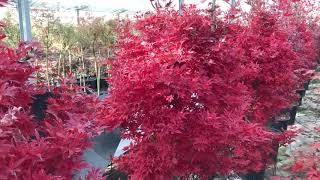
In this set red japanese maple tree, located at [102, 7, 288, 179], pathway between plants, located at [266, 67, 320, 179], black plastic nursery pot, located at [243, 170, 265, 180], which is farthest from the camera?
pathway between plants, located at [266, 67, 320, 179]

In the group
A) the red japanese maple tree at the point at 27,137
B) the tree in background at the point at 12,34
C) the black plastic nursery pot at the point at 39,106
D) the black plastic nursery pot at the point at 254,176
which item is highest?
the tree in background at the point at 12,34

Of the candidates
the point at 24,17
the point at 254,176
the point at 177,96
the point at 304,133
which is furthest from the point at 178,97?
the point at 304,133

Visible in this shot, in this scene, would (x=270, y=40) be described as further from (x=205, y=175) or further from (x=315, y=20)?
(x=315, y=20)

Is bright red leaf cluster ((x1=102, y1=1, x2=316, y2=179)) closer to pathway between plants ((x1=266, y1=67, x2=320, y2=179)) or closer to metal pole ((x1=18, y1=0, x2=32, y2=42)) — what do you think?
metal pole ((x1=18, y1=0, x2=32, y2=42))

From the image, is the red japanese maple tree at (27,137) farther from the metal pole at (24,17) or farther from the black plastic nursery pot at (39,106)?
the metal pole at (24,17)

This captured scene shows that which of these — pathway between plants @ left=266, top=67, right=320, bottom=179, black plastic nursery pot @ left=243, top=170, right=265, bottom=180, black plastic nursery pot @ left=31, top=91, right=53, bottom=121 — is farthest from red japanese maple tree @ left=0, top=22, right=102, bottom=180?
pathway between plants @ left=266, top=67, right=320, bottom=179

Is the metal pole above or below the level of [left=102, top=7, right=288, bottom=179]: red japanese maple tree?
above

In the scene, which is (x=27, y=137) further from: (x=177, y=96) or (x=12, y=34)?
(x=12, y=34)

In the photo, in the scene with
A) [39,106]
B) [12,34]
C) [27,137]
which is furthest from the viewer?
[12,34]

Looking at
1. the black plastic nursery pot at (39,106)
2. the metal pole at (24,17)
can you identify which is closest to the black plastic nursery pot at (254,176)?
the black plastic nursery pot at (39,106)

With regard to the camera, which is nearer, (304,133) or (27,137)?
(27,137)

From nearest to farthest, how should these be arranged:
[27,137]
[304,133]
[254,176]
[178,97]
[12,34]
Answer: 1. [27,137]
2. [178,97]
3. [254,176]
4. [12,34]
5. [304,133]

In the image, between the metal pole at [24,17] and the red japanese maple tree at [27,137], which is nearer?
the red japanese maple tree at [27,137]

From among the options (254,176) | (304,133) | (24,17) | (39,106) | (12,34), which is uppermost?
(24,17)
